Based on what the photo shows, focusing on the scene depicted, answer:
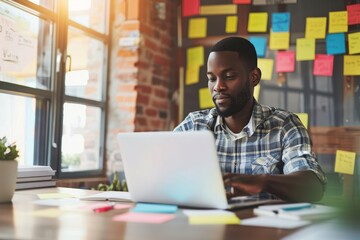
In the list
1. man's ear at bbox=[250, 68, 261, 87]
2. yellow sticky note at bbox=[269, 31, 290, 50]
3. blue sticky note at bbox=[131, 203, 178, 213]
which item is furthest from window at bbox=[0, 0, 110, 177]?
blue sticky note at bbox=[131, 203, 178, 213]

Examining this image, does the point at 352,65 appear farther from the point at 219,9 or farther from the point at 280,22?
the point at 219,9

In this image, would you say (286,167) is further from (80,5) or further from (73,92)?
(80,5)

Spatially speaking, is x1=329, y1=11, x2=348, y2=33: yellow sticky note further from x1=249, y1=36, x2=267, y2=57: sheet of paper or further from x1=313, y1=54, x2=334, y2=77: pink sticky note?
x1=249, y1=36, x2=267, y2=57: sheet of paper

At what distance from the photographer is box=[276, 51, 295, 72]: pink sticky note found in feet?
9.31

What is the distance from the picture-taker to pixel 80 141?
2.89 metres

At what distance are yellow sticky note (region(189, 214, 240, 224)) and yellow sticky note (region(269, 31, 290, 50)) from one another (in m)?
2.09

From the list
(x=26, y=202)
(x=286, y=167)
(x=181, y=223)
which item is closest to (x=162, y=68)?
(x=286, y=167)

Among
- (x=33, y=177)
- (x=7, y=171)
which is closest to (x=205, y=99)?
(x=33, y=177)

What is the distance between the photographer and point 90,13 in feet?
9.76

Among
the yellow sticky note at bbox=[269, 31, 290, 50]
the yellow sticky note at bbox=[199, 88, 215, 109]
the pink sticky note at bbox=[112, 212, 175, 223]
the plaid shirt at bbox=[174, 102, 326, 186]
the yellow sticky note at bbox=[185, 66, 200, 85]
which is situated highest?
the yellow sticky note at bbox=[269, 31, 290, 50]

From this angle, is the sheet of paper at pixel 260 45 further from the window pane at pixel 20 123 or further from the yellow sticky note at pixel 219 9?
the window pane at pixel 20 123

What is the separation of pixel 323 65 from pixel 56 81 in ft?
5.35

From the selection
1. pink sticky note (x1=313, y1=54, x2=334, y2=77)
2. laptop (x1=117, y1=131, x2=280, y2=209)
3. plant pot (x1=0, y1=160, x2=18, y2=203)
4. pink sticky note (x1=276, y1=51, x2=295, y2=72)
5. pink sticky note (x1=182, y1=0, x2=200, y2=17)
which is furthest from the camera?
pink sticky note (x1=182, y1=0, x2=200, y2=17)

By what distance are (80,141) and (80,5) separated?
882 millimetres
